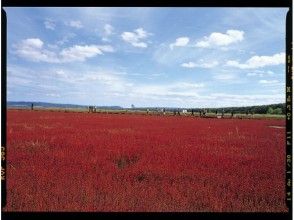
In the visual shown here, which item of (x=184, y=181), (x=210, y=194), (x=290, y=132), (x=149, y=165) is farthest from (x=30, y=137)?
(x=290, y=132)

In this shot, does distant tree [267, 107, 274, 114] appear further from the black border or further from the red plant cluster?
the black border

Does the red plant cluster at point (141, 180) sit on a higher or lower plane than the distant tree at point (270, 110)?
lower

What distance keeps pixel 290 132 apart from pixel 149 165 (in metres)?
2.74

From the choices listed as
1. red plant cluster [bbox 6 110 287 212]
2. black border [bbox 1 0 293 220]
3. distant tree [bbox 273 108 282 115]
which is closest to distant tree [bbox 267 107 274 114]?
distant tree [bbox 273 108 282 115]

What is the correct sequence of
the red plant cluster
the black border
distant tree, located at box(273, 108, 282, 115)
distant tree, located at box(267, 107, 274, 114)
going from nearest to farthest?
the black border
the red plant cluster
distant tree, located at box(273, 108, 282, 115)
distant tree, located at box(267, 107, 274, 114)
